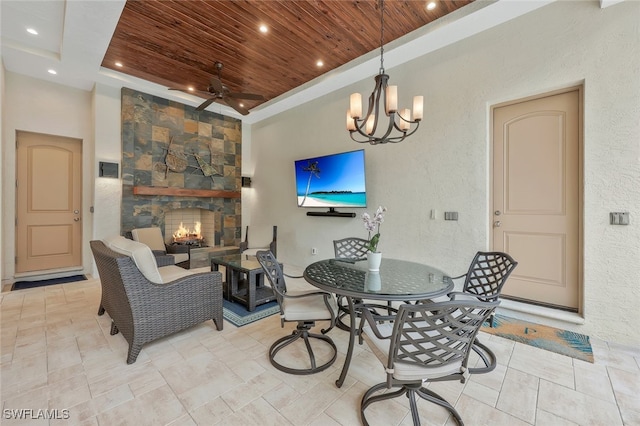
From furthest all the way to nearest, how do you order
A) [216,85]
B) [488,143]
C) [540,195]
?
1. [216,85]
2. [488,143]
3. [540,195]

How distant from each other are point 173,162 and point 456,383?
5.36 metres

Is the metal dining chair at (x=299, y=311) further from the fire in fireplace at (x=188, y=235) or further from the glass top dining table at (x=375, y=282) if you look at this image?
the fire in fireplace at (x=188, y=235)

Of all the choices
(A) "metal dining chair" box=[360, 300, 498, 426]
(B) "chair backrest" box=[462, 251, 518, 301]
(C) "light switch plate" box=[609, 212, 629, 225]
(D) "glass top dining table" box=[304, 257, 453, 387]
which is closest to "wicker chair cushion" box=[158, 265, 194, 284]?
(D) "glass top dining table" box=[304, 257, 453, 387]

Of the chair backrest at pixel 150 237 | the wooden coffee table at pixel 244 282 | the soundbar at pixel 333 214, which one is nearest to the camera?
the wooden coffee table at pixel 244 282

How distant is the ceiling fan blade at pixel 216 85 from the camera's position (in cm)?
350

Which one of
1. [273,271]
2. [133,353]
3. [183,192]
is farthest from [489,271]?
[183,192]

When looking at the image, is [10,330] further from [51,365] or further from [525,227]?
[525,227]

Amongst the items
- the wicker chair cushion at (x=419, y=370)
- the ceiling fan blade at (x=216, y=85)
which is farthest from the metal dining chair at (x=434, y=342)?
the ceiling fan blade at (x=216, y=85)

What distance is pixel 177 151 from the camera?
5148mm

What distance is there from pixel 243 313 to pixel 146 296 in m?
1.11

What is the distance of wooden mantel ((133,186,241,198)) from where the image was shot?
462cm

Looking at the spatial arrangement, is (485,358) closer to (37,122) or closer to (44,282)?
(44,282)

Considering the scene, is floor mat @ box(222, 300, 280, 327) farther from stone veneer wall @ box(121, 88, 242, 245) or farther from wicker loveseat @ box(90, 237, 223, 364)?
stone veneer wall @ box(121, 88, 242, 245)

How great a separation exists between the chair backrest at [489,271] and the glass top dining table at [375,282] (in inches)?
20.7
